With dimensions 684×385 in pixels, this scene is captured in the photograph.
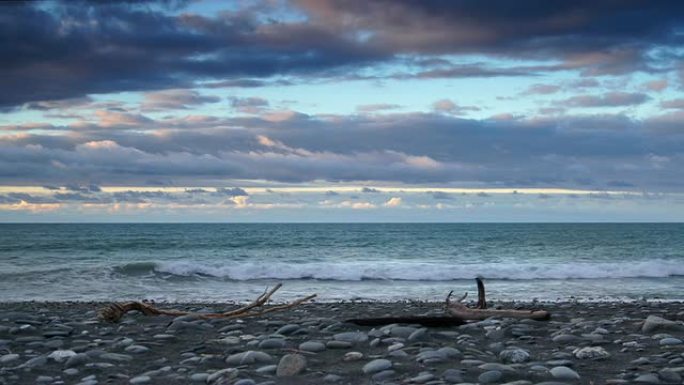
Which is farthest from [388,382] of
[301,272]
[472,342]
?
[301,272]

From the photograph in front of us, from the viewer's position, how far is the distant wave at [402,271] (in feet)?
79.7

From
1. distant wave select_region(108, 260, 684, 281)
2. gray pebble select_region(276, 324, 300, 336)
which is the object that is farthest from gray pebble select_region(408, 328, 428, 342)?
distant wave select_region(108, 260, 684, 281)

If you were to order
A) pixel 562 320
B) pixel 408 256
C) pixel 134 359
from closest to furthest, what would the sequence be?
pixel 134 359
pixel 562 320
pixel 408 256

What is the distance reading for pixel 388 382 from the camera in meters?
5.20

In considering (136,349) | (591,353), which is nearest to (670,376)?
(591,353)

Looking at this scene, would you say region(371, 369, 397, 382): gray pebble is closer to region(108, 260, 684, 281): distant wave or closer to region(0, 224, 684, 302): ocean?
region(0, 224, 684, 302): ocean

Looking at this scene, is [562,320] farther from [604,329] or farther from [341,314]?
[341,314]

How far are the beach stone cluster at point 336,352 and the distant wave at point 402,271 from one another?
602 inches

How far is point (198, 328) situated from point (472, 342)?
331 cm

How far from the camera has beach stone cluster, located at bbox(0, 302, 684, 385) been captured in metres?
5.42

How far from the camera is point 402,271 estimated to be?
81.8 ft

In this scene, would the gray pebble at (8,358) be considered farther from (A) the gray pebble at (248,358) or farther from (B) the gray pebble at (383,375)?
(B) the gray pebble at (383,375)

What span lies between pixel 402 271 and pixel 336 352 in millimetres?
18588

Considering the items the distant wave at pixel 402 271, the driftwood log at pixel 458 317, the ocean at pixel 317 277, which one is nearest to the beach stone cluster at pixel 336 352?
the driftwood log at pixel 458 317
